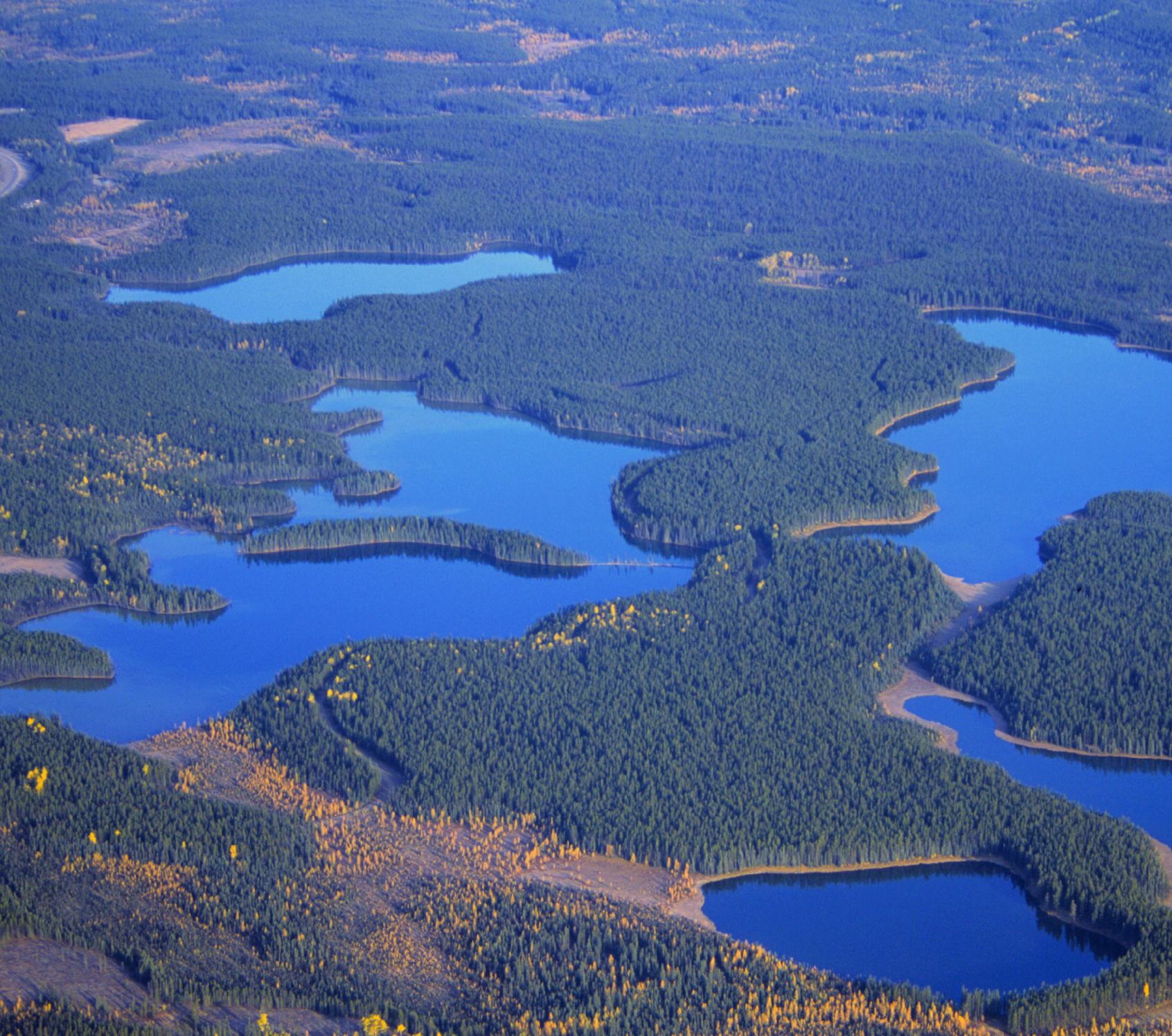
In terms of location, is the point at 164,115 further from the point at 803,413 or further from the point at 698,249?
the point at 803,413

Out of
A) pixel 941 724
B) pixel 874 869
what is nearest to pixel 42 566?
pixel 941 724

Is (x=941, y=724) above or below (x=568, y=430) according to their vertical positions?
below

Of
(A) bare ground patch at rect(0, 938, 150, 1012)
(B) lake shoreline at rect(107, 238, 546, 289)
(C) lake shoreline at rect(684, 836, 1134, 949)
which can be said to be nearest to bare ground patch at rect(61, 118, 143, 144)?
(B) lake shoreline at rect(107, 238, 546, 289)

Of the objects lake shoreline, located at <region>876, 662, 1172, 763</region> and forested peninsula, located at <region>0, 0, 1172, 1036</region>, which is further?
lake shoreline, located at <region>876, 662, 1172, 763</region>

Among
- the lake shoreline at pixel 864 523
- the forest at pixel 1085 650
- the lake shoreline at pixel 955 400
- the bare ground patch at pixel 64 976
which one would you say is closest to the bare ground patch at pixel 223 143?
the lake shoreline at pixel 955 400

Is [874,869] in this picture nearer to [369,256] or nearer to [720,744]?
[720,744]

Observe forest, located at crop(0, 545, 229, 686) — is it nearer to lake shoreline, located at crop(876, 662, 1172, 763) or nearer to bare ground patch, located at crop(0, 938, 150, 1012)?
bare ground patch, located at crop(0, 938, 150, 1012)

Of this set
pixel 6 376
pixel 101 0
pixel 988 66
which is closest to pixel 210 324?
pixel 6 376
